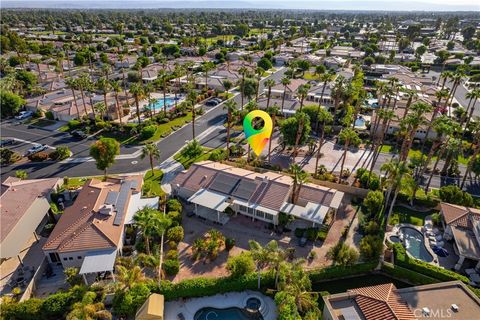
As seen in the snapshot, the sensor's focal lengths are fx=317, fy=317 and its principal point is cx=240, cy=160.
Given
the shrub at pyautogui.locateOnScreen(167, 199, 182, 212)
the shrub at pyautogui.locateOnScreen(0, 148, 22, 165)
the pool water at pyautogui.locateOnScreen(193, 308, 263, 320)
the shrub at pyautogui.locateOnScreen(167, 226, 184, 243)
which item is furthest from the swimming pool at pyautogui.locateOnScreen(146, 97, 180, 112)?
the pool water at pyautogui.locateOnScreen(193, 308, 263, 320)

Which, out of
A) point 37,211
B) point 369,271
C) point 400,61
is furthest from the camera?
point 400,61

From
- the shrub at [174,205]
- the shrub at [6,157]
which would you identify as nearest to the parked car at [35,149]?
the shrub at [6,157]

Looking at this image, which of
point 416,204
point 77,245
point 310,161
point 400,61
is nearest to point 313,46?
point 400,61

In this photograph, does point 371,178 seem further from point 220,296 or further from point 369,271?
point 220,296

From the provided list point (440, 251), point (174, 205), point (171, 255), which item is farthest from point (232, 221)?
point (440, 251)

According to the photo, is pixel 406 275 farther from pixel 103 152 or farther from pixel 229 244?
pixel 103 152

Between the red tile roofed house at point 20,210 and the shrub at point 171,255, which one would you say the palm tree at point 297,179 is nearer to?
the shrub at point 171,255
